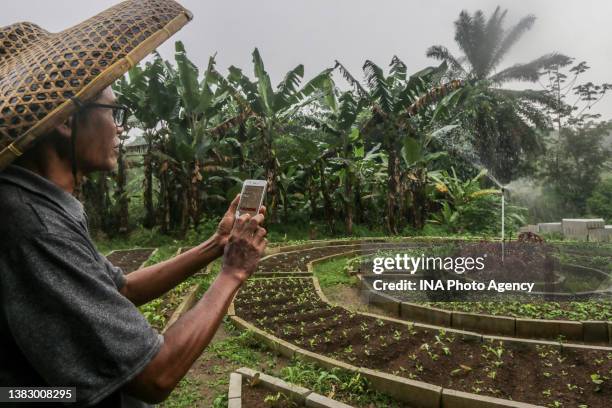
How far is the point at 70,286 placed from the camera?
95 centimetres

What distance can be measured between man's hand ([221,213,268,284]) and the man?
4.5 inches

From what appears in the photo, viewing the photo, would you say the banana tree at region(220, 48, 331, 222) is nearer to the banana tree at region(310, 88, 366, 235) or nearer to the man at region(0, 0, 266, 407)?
the banana tree at region(310, 88, 366, 235)

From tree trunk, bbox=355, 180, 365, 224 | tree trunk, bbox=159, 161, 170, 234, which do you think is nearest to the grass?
tree trunk, bbox=355, 180, 365, 224

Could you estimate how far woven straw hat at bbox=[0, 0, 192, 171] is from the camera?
3.19ft

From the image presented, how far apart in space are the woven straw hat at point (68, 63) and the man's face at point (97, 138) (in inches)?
6.2

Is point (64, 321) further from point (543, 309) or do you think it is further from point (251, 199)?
point (543, 309)

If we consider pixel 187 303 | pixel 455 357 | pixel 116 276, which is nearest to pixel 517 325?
pixel 455 357

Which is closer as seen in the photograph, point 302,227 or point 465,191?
point 302,227

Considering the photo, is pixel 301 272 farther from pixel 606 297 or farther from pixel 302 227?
pixel 302 227

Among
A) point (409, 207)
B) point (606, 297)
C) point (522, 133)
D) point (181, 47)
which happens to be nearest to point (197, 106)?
point (181, 47)

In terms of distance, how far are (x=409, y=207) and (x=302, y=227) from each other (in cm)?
366

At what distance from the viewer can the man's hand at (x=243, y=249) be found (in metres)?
1.35

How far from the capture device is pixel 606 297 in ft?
19.0

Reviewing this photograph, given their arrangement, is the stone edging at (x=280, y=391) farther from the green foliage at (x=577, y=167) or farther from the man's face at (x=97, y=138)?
the green foliage at (x=577, y=167)
